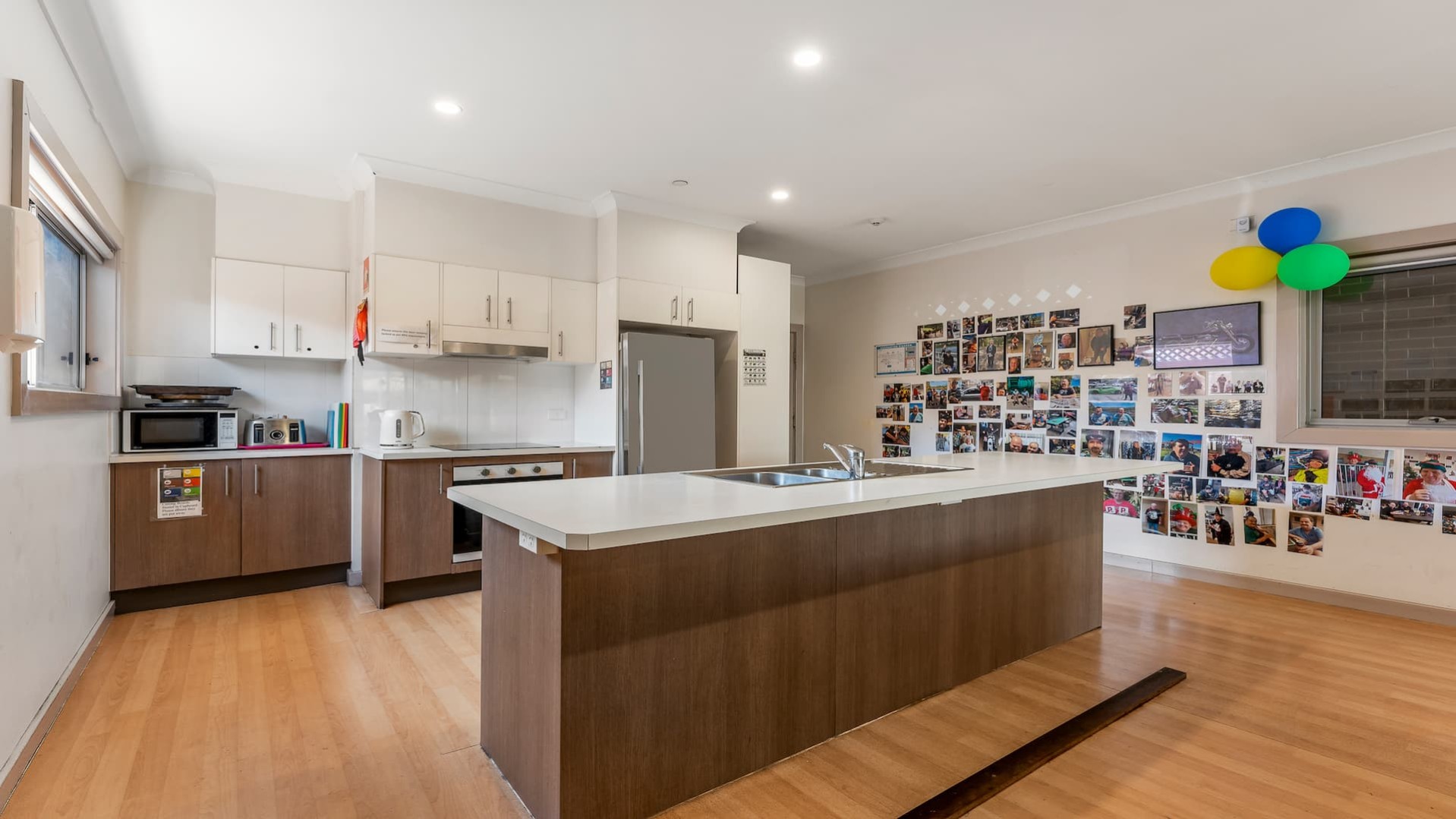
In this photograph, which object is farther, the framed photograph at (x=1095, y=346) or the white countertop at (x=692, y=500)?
the framed photograph at (x=1095, y=346)

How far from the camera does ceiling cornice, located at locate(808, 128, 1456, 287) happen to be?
11.3ft

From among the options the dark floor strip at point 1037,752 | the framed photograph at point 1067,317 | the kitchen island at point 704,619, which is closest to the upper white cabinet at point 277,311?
the kitchen island at point 704,619

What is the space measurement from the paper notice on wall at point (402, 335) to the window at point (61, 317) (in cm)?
130

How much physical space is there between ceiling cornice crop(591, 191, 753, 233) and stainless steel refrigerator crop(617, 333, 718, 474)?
2.75 ft

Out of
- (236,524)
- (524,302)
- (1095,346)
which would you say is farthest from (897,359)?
(236,524)

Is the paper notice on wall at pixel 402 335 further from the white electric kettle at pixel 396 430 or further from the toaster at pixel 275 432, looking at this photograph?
the toaster at pixel 275 432

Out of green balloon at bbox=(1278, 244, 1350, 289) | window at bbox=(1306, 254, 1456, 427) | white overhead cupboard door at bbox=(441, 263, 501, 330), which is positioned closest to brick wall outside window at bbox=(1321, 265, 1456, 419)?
window at bbox=(1306, 254, 1456, 427)

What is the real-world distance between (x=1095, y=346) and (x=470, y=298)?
4165 millimetres

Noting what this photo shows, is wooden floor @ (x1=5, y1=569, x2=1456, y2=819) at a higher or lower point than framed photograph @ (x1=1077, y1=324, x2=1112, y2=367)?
lower

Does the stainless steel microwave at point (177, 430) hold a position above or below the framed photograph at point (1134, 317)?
below

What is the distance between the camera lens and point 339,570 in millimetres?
4141

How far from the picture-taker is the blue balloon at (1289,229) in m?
3.60

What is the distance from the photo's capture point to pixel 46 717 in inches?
87.7

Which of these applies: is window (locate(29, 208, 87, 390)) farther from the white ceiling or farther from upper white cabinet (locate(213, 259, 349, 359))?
the white ceiling
